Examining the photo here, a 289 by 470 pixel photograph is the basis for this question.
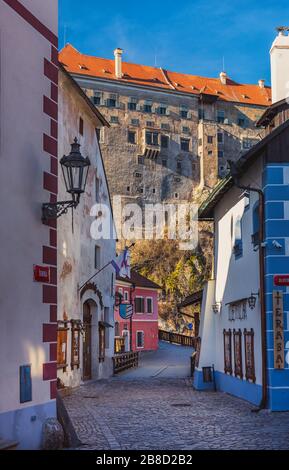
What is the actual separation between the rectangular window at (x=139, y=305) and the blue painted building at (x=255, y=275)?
117ft

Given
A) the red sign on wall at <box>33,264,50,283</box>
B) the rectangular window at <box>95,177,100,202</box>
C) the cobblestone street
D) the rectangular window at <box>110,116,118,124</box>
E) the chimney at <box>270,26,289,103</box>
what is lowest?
the cobblestone street

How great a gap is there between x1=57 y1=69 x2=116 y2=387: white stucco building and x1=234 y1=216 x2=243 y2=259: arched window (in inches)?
232

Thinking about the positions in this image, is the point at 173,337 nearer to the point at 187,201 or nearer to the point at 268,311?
the point at 187,201

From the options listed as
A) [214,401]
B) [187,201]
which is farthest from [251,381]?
[187,201]

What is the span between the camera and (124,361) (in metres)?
34.0

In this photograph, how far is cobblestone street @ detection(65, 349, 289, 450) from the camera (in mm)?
10617

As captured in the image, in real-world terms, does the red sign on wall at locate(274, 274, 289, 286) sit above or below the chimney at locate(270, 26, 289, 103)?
below

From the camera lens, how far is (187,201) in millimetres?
90062

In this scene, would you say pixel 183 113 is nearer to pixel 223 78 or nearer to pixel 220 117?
pixel 220 117

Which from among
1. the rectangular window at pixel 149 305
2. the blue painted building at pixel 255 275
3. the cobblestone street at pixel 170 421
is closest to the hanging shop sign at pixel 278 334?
the blue painted building at pixel 255 275

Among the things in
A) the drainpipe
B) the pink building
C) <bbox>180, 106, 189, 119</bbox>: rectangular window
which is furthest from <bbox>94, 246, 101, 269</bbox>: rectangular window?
<bbox>180, 106, 189, 119</bbox>: rectangular window

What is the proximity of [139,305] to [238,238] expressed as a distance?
4006 centimetres

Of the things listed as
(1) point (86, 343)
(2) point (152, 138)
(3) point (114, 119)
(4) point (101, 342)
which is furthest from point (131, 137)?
(1) point (86, 343)

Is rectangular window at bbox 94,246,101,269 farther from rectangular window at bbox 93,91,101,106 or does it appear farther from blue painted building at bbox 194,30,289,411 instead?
rectangular window at bbox 93,91,101,106
